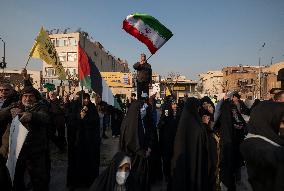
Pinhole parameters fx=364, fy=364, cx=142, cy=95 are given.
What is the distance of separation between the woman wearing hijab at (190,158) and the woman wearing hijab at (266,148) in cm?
209

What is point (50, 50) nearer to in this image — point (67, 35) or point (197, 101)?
point (197, 101)

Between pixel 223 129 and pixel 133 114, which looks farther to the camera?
pixel 223 129

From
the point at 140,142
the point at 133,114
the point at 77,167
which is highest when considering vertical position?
the point at 133,114

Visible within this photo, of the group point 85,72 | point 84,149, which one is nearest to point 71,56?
point 85,72

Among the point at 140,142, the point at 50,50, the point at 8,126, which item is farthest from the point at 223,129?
the point at 50,50

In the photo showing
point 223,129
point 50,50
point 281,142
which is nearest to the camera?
point 281,142

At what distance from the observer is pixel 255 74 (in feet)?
283

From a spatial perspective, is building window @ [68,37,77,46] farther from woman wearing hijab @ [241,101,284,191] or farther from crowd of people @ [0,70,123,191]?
woman wearing hijab @ [241,101,284,191]

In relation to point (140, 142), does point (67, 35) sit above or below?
above

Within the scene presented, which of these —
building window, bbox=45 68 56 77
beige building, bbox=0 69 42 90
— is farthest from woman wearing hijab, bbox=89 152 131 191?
building window, bbox=45 68 56 77

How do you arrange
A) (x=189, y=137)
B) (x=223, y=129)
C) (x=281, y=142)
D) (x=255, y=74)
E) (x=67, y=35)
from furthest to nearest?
(x=255, y=74) → (x=67, y=35) → (x=223, y=129) → (x=189, y=137) → (x=281, y=142)

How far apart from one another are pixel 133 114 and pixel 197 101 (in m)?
0.99

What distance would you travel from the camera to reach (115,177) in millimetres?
4234

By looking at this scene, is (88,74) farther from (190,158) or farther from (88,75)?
(190,158)
